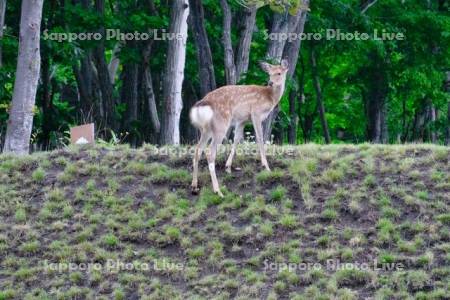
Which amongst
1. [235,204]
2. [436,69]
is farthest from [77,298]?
[436,69]

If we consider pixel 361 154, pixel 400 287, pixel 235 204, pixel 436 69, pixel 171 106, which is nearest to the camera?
pixel 400 287

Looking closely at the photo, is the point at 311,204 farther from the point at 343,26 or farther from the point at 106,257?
the point at 343,26

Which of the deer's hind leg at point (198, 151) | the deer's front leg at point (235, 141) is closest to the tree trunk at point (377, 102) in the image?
the deer's front leg at point (235, 141)

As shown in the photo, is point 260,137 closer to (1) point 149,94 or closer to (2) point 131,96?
(1) point 149,94

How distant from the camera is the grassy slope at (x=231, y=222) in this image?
12.6 m

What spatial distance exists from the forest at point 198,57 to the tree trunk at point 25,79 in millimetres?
36

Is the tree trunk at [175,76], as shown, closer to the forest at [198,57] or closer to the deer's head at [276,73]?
the forest at [198,57]

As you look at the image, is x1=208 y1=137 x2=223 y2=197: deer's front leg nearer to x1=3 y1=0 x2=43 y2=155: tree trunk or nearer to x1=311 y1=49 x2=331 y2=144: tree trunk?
x1=3 y1=0 x2=43 y2=155: tree trunk

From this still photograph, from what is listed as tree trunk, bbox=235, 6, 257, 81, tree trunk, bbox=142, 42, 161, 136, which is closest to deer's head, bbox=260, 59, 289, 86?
tree trunk, bbox=235, 6, 257, 81

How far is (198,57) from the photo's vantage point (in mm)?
20672

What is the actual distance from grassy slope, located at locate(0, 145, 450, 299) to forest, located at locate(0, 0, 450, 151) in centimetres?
297

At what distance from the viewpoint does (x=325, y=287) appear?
12328mm

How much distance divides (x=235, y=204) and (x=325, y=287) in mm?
2596

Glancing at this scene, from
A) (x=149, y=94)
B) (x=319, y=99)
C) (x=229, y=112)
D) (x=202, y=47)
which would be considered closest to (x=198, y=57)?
(x=202, y=47)
